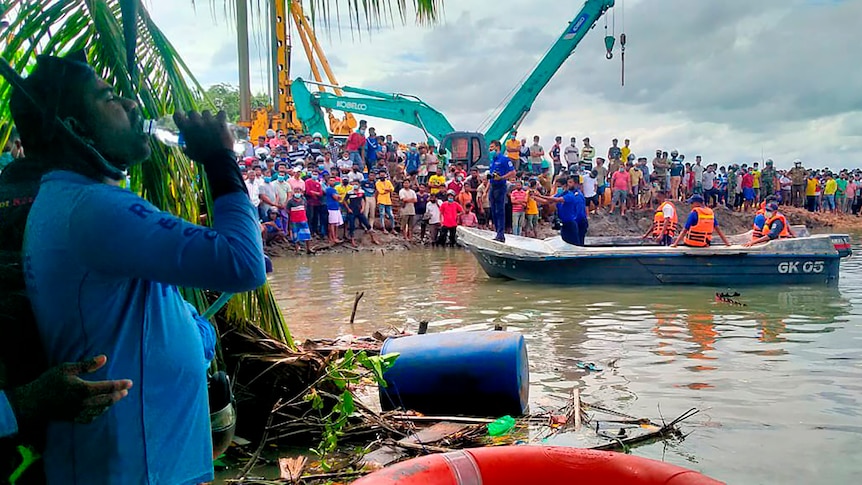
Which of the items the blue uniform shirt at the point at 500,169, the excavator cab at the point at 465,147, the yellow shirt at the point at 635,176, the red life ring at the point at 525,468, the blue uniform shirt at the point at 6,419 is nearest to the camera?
the blue uniform shirt at the point at 6,419

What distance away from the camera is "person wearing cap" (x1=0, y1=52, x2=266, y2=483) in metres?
1.71

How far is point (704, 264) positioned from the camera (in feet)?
39.3

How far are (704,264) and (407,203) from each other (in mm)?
10686

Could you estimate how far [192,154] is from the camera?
74.5 inches

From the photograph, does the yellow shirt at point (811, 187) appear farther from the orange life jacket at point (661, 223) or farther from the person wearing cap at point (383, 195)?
the person wearing cap at point (383, 195)

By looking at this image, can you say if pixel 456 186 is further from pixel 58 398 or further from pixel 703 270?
pixel 58 398

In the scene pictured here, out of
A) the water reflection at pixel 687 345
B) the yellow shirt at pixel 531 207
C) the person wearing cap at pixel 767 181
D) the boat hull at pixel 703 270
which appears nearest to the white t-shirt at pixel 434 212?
the yellow shirt at pixel 531 207

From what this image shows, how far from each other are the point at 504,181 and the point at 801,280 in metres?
6.30

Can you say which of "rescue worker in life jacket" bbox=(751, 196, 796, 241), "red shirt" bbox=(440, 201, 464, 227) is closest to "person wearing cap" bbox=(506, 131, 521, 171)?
"red shirt" bbox=(440, 201, 464, 227)

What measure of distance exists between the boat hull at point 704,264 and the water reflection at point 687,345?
0.28m

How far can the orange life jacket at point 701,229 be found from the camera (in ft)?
40.1

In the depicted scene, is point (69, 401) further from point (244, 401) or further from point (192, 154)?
point (244, 401)

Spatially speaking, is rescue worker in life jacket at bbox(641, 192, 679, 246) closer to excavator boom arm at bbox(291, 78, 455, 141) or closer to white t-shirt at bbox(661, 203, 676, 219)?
white t-shirt at bbox(661, 203, 676, 219)

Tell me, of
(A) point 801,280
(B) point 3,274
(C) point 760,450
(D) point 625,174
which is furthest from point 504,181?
(B) point 3,274
